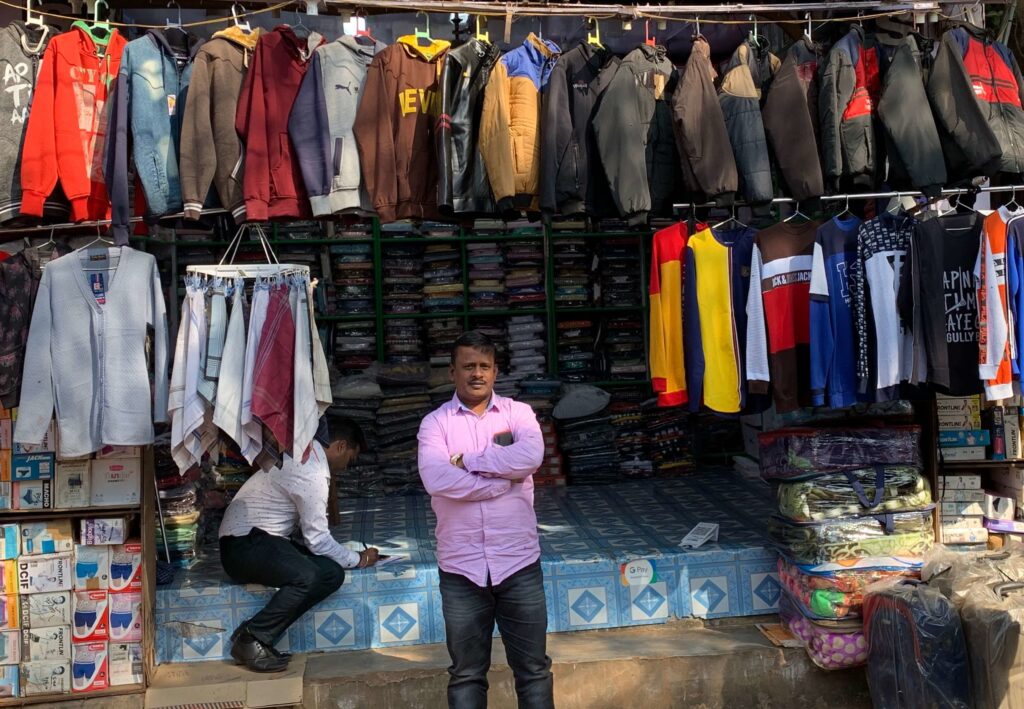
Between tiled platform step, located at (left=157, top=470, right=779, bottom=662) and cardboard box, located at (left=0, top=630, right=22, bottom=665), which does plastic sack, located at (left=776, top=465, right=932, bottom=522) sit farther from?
cardboard box, located at (left=0, top=630, right=22, bottom=665)

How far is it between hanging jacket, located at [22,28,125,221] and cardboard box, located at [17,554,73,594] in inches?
58.7

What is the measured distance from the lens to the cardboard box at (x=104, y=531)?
3988 mm

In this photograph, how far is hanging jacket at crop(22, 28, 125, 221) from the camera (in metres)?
3.76

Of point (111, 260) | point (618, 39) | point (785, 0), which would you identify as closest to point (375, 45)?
point (618, 39)

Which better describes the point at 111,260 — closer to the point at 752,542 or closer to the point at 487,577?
the point at 487,577

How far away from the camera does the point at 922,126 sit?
13.2 ft

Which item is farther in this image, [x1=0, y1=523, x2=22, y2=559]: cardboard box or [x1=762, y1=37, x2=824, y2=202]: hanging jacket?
[x1=762, y1=37, x2=824, y2=202]: hanging jacket

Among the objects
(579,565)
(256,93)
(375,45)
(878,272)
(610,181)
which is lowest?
(579,565)

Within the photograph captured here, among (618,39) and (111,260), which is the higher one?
(618,39)

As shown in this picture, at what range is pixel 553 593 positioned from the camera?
14.4 feet

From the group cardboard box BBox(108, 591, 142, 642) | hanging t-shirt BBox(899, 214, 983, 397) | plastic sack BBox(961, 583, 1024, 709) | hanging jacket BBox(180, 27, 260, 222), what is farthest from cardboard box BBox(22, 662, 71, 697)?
hanging t-shirt BBox(899, 214, 983, 397)

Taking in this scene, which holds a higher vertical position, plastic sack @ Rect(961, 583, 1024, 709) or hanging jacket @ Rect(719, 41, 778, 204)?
hanging jacket @ Rect(719, 41, 778, 204)

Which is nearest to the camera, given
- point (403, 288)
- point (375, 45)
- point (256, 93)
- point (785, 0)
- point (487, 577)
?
point (487, 577)

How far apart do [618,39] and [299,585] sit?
9.82 feet
